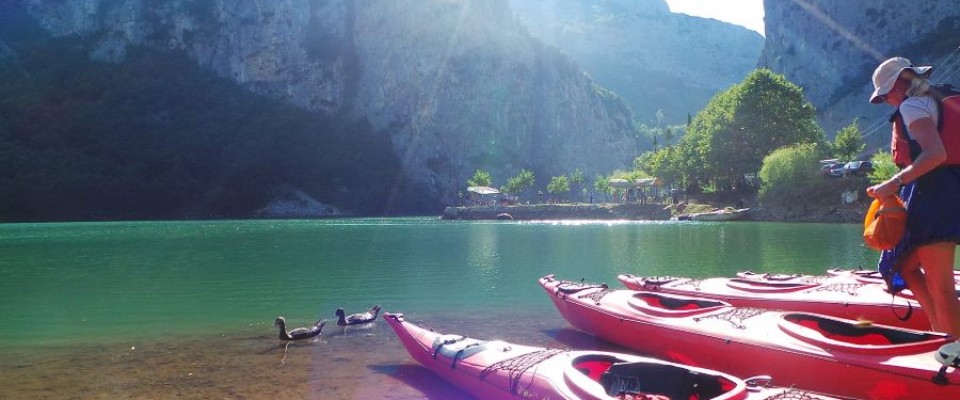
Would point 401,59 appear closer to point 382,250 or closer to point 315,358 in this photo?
point 382,250

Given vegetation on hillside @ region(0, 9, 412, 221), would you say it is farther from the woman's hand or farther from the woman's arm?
the woman's arm

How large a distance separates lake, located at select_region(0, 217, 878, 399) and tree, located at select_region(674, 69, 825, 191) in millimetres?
35073

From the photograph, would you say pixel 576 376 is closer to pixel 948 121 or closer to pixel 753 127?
pixel 948 121

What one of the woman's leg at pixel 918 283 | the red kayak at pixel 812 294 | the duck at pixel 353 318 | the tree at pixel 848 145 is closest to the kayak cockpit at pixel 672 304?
the red kayak at pixel 812 294

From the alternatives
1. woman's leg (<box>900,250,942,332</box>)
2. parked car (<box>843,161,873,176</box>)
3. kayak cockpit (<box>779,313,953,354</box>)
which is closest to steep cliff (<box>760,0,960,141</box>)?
parked car (<box>843,161,873,176</box>)

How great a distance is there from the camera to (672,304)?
37.8ft

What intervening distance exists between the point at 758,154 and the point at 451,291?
206ft

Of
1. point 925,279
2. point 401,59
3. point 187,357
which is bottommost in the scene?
point 187,357

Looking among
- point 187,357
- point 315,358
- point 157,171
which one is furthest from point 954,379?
point 157,171

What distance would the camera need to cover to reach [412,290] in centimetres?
2044

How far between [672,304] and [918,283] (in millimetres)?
5226

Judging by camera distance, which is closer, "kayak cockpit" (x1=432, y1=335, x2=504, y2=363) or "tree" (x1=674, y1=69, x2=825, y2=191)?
"kayak cockpit" (x1=432, y1=335, x2=504, y2=363)

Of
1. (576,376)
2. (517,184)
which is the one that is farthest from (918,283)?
(517,184)

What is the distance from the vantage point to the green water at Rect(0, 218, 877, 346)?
1627cm
